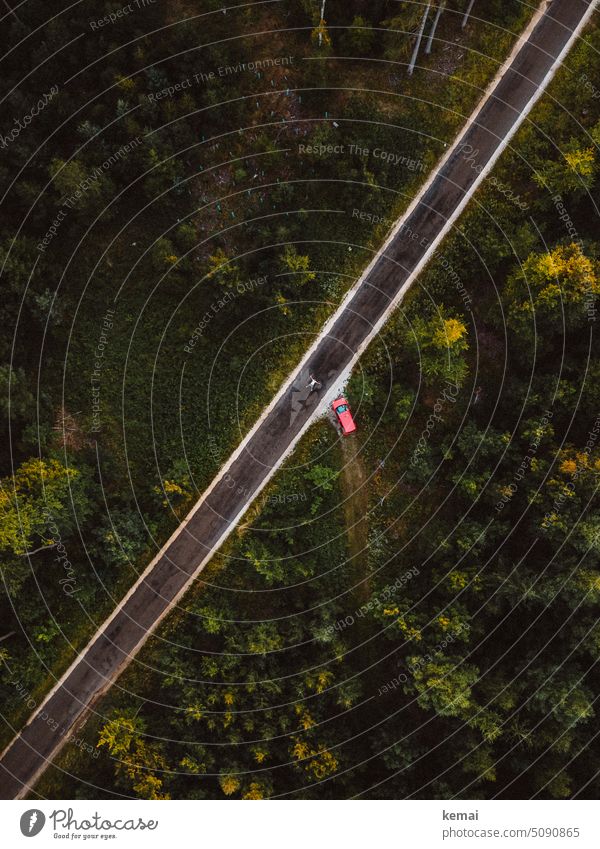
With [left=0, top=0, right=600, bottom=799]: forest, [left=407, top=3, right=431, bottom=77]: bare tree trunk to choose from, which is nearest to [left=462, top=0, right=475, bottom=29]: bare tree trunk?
[left=0, top=0, right=600, bottom=799]: forest

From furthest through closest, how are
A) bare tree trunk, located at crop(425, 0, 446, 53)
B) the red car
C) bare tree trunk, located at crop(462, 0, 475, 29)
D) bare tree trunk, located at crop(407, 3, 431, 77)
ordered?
the red car
bare tree trunk, located at crop(462, 0, 475, 29)
bare tree trunk, located at crop(425, 0, 446, 53)
bare tree trunk, located at crop(407, 3, 431, 77)

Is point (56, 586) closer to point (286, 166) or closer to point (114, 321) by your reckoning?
point (114, 321)

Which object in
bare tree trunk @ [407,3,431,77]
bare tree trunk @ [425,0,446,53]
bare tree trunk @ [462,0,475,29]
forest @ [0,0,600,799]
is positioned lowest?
forest @ [0,0,600,799]

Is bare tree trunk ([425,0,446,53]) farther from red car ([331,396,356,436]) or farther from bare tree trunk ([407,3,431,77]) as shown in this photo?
red car ([331,396,356,436])

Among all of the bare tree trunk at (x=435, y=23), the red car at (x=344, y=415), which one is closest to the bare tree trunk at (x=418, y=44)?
the bare tree trunk at (x=435, y=23)

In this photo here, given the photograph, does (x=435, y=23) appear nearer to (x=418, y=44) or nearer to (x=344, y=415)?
(x=418, y=44)

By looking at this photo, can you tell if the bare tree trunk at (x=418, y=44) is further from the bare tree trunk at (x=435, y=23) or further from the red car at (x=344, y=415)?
the red car at (x=344, y=415)

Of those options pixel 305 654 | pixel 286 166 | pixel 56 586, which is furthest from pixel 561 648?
pixel 286 166
